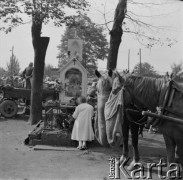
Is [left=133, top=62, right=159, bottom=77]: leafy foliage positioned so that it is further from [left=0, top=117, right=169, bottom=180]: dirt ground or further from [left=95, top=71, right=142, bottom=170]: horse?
[left=0, top=117, right=169, bottom=180]: dirt ground

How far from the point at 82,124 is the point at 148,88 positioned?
340cm

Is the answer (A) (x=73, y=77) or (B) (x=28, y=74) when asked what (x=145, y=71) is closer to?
(A) (x=73, y=77)

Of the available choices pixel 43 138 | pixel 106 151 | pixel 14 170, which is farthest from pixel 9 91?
pixel 14 170

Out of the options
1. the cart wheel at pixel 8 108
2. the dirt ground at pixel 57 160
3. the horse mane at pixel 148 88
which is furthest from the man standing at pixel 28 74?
the horse mane at pixel 148 88

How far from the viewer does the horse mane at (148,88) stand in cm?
480

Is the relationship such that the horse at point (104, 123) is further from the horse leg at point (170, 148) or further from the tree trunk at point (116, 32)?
the tree trunk at point (116, 32)

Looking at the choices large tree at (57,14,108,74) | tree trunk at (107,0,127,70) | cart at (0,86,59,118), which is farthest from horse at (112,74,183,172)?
cart at (0,86,59,118)

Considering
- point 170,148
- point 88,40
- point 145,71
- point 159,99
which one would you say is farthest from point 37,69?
point 145,71

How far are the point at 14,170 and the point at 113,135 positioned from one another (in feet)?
6.55

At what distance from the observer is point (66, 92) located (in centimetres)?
1576

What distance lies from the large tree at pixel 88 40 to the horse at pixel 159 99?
5.39 meters

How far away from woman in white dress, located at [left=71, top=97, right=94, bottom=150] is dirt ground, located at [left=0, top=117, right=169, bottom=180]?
0.32 meters

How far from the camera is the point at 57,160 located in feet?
22.0

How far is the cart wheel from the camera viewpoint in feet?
43.9
